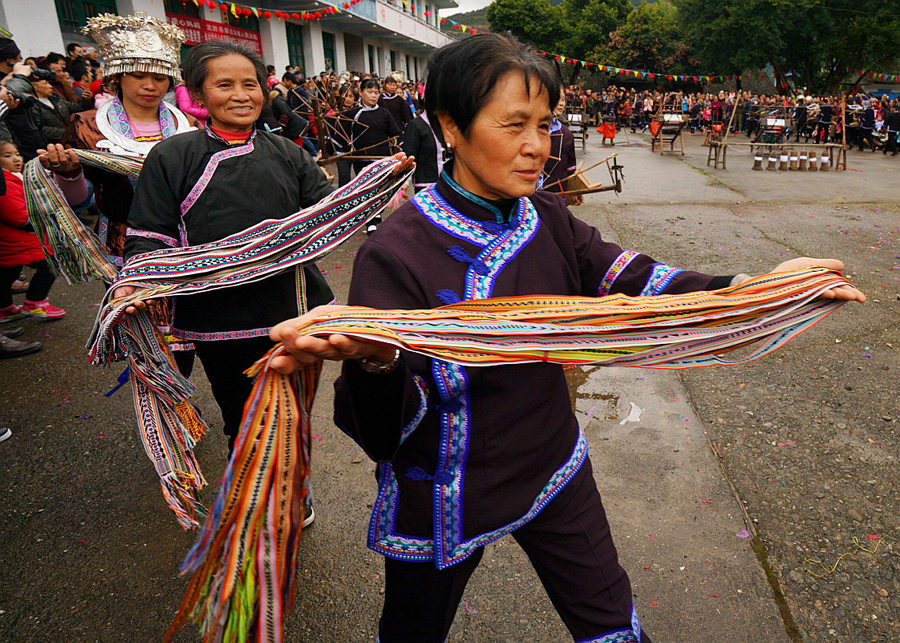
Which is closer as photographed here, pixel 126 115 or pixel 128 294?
pixel 128 294

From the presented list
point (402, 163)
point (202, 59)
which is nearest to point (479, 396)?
point (402, 163)

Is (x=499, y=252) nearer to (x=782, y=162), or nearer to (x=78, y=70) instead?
(x=78, y=70)

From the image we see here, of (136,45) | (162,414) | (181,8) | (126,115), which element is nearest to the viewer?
(162,414)

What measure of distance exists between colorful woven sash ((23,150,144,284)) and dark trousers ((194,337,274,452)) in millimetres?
737

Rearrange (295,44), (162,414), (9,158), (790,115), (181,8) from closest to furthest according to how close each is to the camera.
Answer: (162,414)
(9,158)
(181,8)
(790,115)
(295,44)

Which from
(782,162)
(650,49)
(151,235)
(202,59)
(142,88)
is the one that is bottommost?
(782,162)

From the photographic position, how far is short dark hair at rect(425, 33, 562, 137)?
49.4 inches

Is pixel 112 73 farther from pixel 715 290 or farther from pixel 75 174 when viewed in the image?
pixel 715 290

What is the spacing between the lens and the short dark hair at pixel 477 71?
1255 mm

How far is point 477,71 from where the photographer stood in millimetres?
1261

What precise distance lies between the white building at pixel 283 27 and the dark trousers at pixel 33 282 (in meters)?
4.07

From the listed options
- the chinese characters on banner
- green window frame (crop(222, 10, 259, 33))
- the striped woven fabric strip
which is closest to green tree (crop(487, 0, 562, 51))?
green window frame (crop(222, 10, 259, 33))

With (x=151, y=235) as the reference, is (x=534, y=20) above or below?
above

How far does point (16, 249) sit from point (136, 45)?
2.88 m
